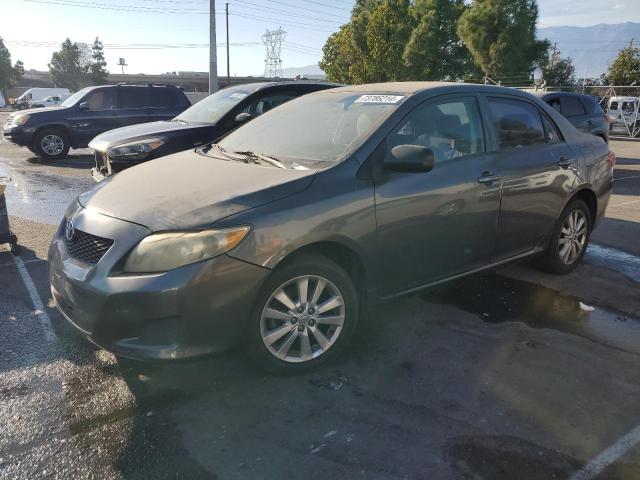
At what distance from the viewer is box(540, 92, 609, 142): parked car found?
1142cm

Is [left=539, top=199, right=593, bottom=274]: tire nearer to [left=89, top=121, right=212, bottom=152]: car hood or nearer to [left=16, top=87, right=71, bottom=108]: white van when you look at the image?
[left=89, top=121, right=212, bottom=152]: car hood

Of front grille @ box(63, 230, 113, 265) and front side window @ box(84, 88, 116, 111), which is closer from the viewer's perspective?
front grille @ box(63, 230, 113, 265)

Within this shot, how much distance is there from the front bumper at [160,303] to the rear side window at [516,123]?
2400mm

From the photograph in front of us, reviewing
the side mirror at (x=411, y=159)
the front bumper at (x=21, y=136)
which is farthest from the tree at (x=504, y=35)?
the side mirror at (x=411, y=159)

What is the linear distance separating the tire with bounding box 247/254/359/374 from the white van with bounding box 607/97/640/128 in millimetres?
24561

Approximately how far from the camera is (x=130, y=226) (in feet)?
9.47

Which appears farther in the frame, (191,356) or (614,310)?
(614,310)

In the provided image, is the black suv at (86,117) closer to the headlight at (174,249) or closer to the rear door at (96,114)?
the rear door at (96,114)

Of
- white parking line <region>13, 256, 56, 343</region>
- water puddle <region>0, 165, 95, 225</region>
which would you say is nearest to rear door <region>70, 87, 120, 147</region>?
water puddle <region>0, 165, 95, 225</region>

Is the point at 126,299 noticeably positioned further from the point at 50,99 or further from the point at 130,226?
the point at 50,99

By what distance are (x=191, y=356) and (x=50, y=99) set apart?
50071mm

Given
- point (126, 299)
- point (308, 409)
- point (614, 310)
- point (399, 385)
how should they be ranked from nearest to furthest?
point (126, 299) < point (308, 409) < point (399, 385) < point (614, 310)

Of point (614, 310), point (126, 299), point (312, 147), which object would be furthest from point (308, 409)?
point (614, 310)

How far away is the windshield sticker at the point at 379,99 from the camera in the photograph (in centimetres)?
378
